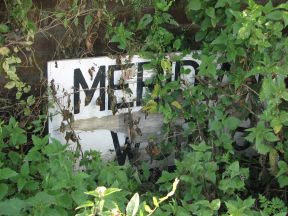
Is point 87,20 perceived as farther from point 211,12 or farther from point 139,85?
point 211,12

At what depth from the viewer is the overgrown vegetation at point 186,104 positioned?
2307 millimetres

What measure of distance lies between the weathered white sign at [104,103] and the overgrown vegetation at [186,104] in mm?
66

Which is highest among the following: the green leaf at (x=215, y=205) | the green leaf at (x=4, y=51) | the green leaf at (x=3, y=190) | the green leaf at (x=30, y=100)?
the green leaf at (x=4, y=51)

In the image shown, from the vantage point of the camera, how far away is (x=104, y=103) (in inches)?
106

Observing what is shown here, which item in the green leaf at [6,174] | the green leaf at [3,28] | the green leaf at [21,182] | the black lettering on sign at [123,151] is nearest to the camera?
the green leaf at [6,174]

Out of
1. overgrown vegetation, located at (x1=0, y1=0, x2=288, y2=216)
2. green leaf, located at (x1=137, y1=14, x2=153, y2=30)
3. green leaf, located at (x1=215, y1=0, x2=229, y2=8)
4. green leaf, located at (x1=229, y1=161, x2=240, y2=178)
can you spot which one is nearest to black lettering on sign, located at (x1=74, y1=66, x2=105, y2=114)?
overgrown vegetation, located at (x1=0, y1=0, x2=288, y2=216)

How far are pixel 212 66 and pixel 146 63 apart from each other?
1.11ft

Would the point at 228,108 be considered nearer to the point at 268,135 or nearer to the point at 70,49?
the point at 268,135

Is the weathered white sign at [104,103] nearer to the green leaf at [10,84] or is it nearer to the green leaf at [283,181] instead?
the green leaf at [10,84]

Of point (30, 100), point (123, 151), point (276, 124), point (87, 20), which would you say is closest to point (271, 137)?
point (276, 124)

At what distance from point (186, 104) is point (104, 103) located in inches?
16.4

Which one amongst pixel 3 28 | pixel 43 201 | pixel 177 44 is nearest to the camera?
pixel 43 201

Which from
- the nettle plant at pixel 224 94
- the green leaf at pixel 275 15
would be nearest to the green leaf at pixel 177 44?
the nettle plant at pixel 224 94

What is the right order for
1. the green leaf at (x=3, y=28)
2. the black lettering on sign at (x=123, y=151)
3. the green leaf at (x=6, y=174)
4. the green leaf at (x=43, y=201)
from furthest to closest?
the black lettering on sign at (x=123, y=151), the green leaf at (x=3, y=28), the green leaf at (x=6, y=174), the green leaf at (x=43, y=201)
